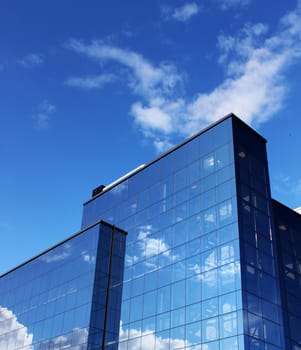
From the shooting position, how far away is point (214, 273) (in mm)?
40312

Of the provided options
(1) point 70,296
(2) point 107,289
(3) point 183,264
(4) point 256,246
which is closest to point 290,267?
(4) point 256,246

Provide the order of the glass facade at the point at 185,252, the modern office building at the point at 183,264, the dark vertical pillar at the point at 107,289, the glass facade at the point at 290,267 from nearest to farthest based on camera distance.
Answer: the glass facade at the point at 185,252 → the modern office building at the point at 183,264 → the glass facade at the point at 290,267 → the dark vertical pillar at the point at 107,289

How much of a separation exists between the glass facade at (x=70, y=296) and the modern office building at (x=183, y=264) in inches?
4.9

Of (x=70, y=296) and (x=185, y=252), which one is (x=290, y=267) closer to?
(x=185, y=252)

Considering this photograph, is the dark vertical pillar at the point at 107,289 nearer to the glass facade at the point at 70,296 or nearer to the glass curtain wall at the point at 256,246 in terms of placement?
the glass facade at the point at 70,296

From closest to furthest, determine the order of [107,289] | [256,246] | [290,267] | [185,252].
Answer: [256,246] → [185,252] → [290,267] → [107,289]

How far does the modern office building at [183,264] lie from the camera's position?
39.2 metres

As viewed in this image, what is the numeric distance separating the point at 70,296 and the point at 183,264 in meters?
14.6

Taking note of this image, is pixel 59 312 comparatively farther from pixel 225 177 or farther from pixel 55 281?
pixel 225 177

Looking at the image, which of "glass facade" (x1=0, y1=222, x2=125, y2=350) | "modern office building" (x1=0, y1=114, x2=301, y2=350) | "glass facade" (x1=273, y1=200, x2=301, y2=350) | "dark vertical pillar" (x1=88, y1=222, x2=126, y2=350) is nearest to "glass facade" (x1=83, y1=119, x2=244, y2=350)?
"modern office building" (x1=0, y1=114, x2=301, y2=350)

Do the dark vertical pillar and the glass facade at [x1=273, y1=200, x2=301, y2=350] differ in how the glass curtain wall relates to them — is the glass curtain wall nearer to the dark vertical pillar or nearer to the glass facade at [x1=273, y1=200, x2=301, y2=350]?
the glass facade at [x1=273, y1=200, x2=301, y2=350]

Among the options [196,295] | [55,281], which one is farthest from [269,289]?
[55,281]

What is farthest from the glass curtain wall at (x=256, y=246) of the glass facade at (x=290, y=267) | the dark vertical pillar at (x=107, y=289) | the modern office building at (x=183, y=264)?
the dark vertical pillar at (x=107, y=289)

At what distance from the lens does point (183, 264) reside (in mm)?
43531
